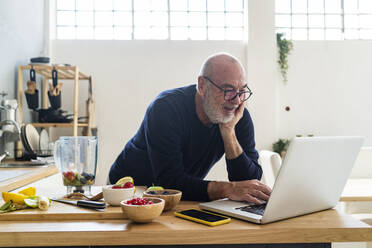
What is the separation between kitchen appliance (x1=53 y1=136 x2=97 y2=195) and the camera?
1336mm

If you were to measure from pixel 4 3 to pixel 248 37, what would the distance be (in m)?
2.86

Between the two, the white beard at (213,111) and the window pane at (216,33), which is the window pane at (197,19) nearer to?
the window pane at (216,33)

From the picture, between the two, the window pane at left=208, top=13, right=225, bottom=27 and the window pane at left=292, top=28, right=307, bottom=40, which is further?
the window pane at left=292, top=28, right=307, bottom=40

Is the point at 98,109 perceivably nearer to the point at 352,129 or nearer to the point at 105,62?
the point at 105,62

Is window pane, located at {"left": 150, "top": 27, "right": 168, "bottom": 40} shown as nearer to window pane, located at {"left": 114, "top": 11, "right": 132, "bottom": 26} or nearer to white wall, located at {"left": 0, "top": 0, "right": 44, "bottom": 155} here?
window pane, located at {"left": 114, "top": 11, "right": 132, "bottom": 26}

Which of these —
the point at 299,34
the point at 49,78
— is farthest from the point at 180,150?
the point at 299,34

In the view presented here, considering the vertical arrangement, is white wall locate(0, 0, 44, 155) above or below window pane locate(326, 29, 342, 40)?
below

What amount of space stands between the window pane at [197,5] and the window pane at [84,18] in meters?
1.38

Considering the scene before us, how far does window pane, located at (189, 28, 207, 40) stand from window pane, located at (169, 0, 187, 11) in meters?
0.32

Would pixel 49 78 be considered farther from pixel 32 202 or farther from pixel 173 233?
pixel 173 233

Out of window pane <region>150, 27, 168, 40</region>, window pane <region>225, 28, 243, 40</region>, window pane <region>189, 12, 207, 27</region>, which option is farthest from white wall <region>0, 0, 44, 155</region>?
Result: window pane <region>225, 28, 243, 40</region>

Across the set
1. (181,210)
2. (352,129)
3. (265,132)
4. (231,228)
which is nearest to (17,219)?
(181,210)

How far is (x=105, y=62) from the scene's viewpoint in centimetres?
441

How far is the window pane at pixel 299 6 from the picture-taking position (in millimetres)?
5062
